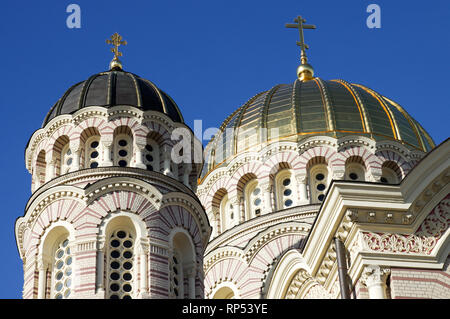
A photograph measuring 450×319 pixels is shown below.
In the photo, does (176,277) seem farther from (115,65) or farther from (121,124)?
(115,65)

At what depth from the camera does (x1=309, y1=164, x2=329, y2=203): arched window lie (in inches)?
1366

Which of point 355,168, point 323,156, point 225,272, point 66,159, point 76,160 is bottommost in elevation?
point 225,272

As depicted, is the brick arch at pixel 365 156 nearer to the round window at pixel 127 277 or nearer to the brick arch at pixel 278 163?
the brick arch at pixel 278 163

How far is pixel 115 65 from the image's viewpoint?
32.4m

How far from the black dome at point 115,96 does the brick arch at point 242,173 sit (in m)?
5.47

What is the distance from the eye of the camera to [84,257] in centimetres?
2602

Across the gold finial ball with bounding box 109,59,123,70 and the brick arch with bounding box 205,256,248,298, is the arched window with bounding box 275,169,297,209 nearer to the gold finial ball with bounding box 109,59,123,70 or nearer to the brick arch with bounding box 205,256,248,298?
the brick arch with bounding box 205,256,248,298

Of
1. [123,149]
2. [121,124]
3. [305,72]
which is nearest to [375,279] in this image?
[123,149]

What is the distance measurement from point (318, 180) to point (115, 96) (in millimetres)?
8412

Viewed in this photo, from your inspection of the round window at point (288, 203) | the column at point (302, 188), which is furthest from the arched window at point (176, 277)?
the round window at point (288, 203)
